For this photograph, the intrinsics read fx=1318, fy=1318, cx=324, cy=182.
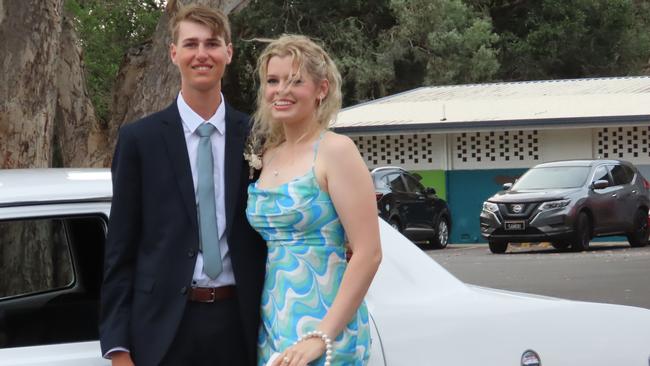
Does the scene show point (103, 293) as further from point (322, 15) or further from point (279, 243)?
point (322, 15)

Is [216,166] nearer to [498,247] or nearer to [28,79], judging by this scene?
[28,79]

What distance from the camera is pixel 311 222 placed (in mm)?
3426

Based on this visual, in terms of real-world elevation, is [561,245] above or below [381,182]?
below

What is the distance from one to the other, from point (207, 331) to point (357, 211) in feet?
1.72

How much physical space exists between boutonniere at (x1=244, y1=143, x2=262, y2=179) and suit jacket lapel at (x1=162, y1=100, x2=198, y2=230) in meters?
0.16

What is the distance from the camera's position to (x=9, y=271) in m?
6.13

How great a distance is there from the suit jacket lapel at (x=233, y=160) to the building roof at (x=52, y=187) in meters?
0.40

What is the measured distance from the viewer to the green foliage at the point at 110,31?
1286 inches

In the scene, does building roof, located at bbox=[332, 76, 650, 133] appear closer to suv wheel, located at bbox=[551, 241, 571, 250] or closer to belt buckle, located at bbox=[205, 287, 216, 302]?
suv wheel, located at bbox=[551, 241, 571, 250]

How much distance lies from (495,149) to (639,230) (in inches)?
264

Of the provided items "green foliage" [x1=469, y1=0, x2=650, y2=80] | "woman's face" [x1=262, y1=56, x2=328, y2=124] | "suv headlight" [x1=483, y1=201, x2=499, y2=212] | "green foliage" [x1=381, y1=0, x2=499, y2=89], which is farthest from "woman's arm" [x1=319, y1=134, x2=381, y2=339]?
"green foliage" [x1=469, y1=0, x2=650, y2=80]

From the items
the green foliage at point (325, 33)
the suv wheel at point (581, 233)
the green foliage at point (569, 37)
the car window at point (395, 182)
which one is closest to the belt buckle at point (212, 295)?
the suv wheel at point (581, 233)

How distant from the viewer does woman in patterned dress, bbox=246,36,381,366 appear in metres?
3.40

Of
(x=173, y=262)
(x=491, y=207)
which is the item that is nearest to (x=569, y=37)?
(x=491, y=207)
